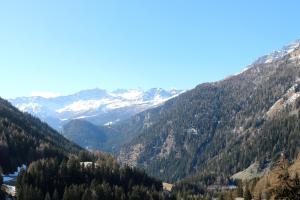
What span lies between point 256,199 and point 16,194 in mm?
98943

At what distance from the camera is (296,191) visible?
42.2 m

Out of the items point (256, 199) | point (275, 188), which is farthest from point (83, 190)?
point (275, 188)

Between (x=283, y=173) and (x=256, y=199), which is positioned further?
(x=256, y=199)

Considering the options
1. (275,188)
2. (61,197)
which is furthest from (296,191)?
(61,197)

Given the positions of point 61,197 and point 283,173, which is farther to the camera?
point 61,197

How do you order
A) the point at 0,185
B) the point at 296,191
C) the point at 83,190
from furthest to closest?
the point at 83,190, the point at 0,185, the point at 296,191

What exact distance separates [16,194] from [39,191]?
9.50 m

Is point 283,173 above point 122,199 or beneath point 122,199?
above

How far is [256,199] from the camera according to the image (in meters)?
197

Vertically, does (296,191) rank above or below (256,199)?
above

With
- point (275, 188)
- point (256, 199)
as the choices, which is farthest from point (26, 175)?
point (275, 188)

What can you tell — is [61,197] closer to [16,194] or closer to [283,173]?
[16,194]

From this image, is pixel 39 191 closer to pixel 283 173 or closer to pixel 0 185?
pixel 0 185

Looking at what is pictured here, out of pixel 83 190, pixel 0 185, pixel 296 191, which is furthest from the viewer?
pixel 83 190
